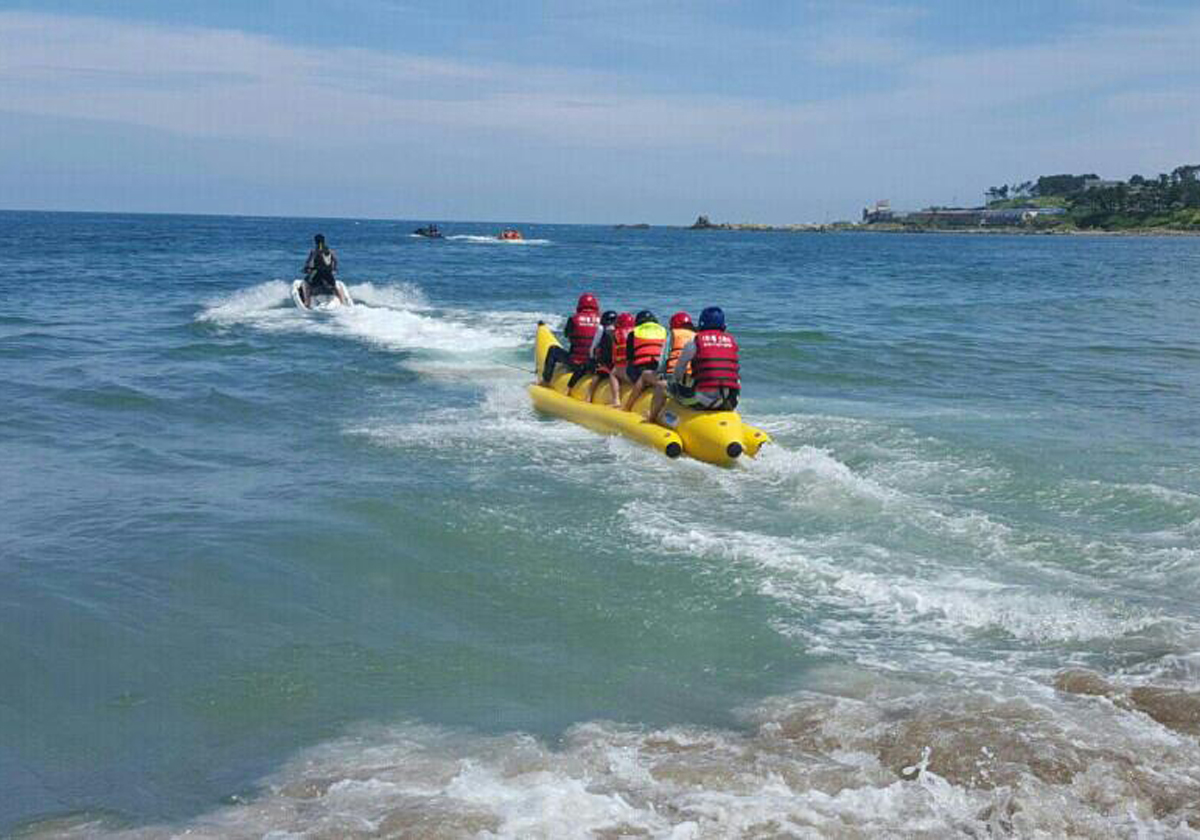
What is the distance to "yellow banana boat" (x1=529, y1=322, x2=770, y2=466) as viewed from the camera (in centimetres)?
1009

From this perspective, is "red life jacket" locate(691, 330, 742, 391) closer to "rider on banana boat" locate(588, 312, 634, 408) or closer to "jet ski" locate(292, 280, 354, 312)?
"rider on banana boat" locate(588, 312, 634, 408)

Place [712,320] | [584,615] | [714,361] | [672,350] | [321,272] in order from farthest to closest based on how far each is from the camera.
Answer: [321,272], [672,350], [712,320], [714,361], [584,615]

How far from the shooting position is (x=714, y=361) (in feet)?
34.0

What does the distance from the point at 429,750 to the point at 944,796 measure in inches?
88.6

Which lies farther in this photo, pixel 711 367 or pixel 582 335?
pixel 582 335

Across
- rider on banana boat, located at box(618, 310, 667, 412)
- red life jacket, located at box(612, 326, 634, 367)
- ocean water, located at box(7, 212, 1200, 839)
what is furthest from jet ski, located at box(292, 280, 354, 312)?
rider on banana boat, located at box(618, 310, 667, 412)

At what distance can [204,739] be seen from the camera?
16.9ft

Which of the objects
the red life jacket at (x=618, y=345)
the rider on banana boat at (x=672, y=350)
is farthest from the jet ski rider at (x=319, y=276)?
the rider on banana boat at (x=672, y=350)

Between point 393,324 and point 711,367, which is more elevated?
point 711,367

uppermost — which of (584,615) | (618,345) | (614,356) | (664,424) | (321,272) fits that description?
(321,272)

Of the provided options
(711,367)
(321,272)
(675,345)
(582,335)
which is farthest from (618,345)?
(321,272)

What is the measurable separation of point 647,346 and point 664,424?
1166 millimetres

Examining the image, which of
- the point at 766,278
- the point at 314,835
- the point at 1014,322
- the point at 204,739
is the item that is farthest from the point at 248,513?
the point at 766,278

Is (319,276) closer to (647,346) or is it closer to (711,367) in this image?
(647,346)
